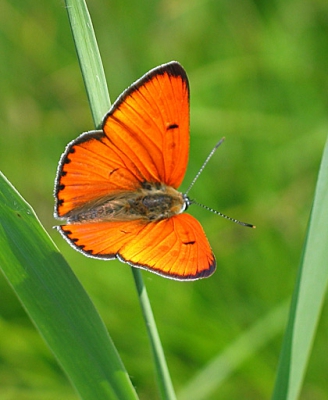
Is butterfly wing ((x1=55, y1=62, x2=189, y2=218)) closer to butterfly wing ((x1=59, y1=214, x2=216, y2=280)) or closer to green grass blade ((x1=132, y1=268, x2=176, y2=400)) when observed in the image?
butterfly wing ((x1=59, y1=214, x2=216, y2=280))

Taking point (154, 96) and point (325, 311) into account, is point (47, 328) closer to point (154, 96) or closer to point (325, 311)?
point (154, 96)

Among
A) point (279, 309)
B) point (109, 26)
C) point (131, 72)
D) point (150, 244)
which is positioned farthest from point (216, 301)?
point (109, 26)

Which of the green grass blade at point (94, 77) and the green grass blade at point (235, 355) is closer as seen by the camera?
the green grass blade at point (94, 77)

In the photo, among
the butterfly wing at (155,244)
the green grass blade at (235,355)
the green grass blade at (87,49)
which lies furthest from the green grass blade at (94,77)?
the green grass blade at (235,355)

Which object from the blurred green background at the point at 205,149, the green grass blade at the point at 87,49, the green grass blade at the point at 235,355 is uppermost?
the green grass blade at the point at 87,49

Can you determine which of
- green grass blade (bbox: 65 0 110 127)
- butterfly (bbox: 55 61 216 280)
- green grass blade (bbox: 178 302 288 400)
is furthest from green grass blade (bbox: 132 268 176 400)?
green grass blade (bbox: 178 302 288 400)

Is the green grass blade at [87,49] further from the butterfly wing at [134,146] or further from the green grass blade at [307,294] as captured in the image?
the green grass blade at [307,294]

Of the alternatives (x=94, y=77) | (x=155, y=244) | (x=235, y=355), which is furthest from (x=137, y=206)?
(x=235, y=355)
